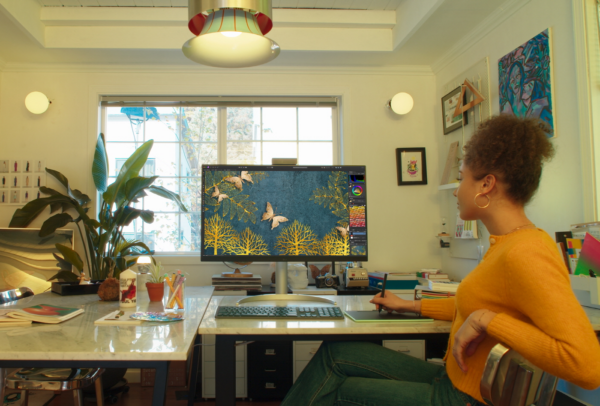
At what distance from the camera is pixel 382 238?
12.3 ft

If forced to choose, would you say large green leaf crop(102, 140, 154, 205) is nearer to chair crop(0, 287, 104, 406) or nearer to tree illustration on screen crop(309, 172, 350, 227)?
chair crop(0, 287, 104, 406)

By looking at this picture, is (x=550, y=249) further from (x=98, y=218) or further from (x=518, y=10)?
(x=98, y=218)

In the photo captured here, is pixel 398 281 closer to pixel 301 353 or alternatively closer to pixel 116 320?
pixel 301 353

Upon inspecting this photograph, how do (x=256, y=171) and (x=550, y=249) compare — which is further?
(x=256, y=171)

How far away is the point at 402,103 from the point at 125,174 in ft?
7.63

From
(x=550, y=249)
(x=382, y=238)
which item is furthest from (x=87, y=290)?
(x=382, y=238)

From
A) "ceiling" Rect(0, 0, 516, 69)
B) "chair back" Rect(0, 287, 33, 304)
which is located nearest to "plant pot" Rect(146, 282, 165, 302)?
"chair back" Rect(0, 287, 33, 304)

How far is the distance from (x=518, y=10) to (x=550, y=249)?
2.15m

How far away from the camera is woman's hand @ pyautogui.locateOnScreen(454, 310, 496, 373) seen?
1.08 m

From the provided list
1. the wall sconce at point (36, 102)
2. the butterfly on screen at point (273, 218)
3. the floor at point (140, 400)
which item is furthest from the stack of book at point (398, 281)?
the wall sconce at point (36, 102)

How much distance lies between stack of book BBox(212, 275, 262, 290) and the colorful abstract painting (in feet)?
6.52

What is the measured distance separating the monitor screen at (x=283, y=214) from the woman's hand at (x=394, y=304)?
308 mm

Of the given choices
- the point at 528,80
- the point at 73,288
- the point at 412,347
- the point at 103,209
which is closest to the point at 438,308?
the point at 412,347

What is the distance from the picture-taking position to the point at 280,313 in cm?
160
